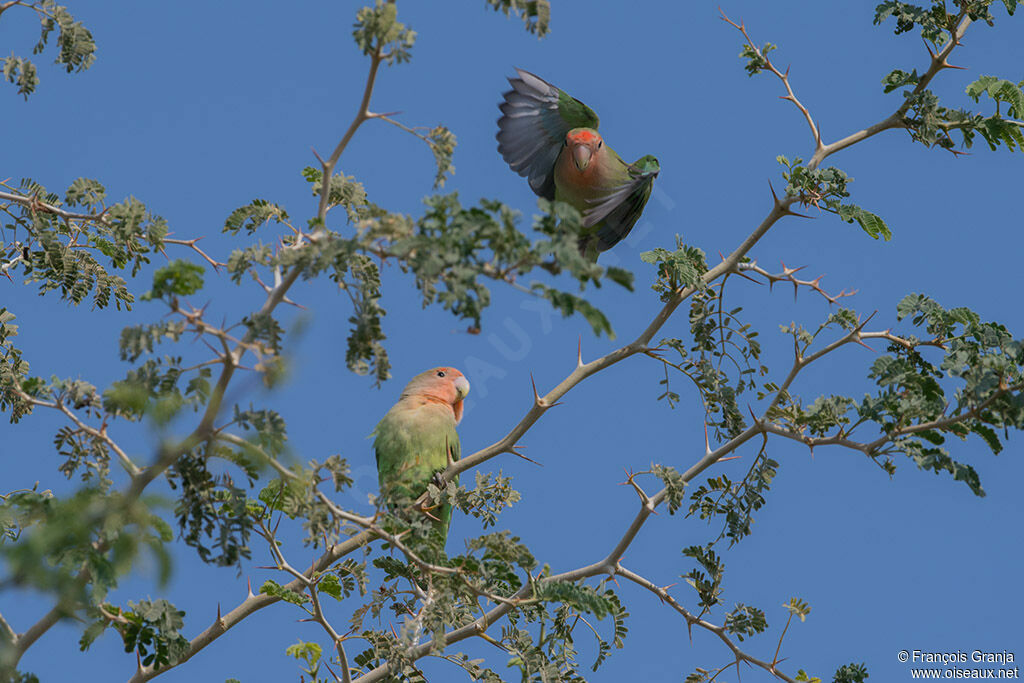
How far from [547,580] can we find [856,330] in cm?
215

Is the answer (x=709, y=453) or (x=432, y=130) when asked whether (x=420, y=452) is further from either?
(x=432, y=130)

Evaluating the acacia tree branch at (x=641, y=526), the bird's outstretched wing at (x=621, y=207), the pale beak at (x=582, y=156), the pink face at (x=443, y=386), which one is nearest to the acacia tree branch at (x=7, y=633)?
the acacia tree branch at (x=641, y=526)

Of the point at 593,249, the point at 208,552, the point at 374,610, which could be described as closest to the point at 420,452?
the point at 374,610

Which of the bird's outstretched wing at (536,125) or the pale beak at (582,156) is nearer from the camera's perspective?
the pale beak at (582,156)

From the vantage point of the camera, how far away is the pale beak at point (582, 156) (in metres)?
7.84

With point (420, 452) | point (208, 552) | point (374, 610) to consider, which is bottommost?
point (208, 552)

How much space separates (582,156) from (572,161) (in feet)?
0.48

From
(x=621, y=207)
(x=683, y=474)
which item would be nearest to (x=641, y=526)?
(x=683, y=474)

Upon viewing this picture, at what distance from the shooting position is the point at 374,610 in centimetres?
543

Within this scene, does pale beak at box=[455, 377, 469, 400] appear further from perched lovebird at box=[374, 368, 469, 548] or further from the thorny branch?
the thorny branch

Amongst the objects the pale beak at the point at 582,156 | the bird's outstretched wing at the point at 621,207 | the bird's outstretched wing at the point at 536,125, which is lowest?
the bird's outstretched wing at the point at 621,207

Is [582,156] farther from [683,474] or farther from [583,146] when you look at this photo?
[683,474]

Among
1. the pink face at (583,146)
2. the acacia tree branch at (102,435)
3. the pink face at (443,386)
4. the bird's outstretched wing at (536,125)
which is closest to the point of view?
the acacia tree branch at (102,435)

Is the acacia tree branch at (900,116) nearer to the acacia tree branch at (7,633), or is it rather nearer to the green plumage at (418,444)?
the green plumage at (418,444)
